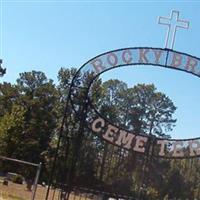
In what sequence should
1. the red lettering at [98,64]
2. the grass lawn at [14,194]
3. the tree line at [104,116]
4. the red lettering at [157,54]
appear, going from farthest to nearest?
the tree line at [104,116], the grass lawn at [14,194], the red lettering at [98,64], the red lettering at [157,54]

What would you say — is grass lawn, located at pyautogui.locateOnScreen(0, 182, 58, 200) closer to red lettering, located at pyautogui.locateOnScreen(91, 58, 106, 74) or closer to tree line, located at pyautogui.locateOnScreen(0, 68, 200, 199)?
tree line, located at pyautogui.locateOnScreen(0, 68, 200, 199)

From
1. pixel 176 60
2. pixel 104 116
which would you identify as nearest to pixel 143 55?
pixel 176 60

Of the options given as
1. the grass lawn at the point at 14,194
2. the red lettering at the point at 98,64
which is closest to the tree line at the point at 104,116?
the grass lawn at the point at 14,194

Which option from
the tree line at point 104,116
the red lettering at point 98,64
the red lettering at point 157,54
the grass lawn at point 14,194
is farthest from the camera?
the tree line at point 104,116

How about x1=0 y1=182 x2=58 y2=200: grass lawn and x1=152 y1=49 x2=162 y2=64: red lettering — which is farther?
x1=0 y1=182 x2=58 y2=200: grass lawn

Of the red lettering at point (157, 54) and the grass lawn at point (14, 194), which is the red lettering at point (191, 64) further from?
the grass lawn at point (14, 194)

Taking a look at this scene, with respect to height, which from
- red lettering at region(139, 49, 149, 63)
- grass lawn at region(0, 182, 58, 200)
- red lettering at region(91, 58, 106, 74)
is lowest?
grass lawn at region(0, 182, 58, 200)

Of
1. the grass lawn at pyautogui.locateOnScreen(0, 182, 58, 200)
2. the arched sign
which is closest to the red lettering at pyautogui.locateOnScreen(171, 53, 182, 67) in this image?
the arched sign

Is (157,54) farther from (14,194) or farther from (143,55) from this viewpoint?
(14,194)

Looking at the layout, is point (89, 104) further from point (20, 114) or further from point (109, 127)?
point (20, 114)

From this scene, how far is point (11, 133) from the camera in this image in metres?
42.2

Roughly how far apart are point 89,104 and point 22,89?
2046 inches

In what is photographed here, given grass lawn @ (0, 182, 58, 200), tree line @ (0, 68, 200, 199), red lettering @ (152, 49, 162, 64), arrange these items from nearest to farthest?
red lettering @ (152, 49, 162, 64) → grass lawn @ (0, 182, 58, 200) → tree line @ (0, 68, 200, 199)

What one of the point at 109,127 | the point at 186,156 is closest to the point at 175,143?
the point at 186,156
